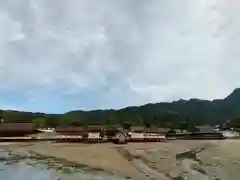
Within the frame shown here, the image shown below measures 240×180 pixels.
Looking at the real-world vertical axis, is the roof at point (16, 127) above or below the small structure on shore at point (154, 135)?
above

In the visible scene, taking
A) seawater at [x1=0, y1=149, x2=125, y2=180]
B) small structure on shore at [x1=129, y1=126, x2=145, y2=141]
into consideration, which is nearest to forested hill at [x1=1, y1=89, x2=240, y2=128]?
small structure on shore at [x1=129, y1=126, x2=145, y2=141]

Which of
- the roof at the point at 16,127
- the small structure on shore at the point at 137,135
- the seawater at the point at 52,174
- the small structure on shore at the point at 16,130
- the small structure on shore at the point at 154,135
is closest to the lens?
the seawater at the point at 52,174

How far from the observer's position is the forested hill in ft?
267

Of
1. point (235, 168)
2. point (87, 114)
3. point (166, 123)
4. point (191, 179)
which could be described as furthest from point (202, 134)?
point (191, 179)

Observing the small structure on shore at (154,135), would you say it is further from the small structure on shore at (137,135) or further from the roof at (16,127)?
the roof at (16,127)

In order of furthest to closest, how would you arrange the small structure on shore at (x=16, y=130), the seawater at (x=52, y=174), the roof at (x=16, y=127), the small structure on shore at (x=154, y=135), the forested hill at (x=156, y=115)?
the forested hill at (x=156, y=115), the roof at (x=16, y=127), the small structure on shore at (x=16, y=130), the small structure on shore at (x=154, y=135), the seawater at (x=52, y=174)

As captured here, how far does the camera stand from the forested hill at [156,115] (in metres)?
81.4

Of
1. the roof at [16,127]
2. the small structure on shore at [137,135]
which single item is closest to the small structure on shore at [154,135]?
the small structure on shore at [137,135]

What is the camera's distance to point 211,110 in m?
101

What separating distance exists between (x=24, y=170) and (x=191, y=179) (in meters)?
9.67

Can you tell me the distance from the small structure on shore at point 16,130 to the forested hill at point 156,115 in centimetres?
1183

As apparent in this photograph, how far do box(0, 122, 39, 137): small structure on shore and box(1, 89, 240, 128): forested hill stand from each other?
38.8 feet

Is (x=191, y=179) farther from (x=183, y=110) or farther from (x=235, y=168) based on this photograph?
(x=183, y=110)

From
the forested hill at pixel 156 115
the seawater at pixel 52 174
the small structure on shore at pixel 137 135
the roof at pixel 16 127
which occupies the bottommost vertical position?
the seawater at pixel 52 174
